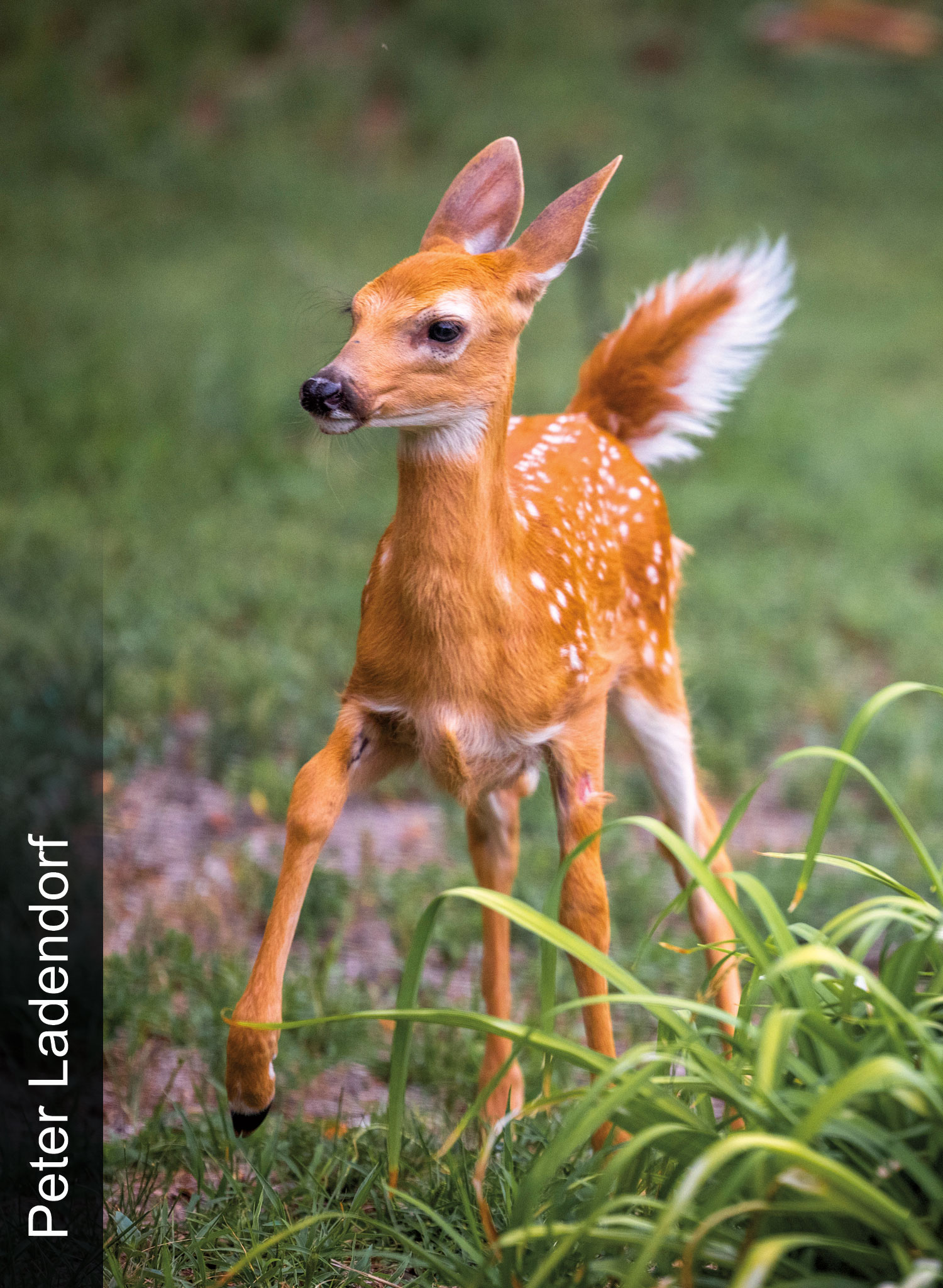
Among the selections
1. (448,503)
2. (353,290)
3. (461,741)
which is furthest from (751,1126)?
(353,290)

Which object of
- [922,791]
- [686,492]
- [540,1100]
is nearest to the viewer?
[540,1100]

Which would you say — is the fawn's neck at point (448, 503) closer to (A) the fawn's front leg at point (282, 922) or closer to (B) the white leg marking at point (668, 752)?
(A) the fawn's front leg at point (282, 922)

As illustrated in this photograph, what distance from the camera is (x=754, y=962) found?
5.37ft

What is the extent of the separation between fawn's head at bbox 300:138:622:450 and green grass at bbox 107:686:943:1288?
0.58 m

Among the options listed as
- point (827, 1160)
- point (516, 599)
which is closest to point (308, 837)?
point (516, 599)

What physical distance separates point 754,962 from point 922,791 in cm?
240

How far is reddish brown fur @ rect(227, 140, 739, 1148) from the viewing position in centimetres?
166

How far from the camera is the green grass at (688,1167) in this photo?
4.34 feet

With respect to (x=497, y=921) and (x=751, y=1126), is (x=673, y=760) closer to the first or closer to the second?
(x=497, y=921)

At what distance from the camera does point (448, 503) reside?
5.65 feet

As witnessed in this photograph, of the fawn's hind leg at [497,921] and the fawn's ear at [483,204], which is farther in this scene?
the fawn's hind leg at [497,921]

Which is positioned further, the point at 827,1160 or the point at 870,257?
the point at 870,257

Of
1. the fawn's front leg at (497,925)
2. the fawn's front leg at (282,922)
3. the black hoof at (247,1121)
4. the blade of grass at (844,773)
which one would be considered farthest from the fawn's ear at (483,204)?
the black hoof at (247,1121)

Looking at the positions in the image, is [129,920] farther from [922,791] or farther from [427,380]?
[922,791]
